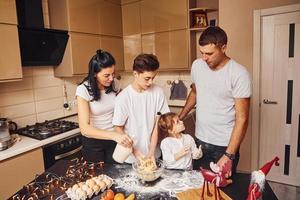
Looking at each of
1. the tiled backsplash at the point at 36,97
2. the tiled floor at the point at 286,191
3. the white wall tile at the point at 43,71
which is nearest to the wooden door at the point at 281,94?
the tiled floor at the point at 286,191

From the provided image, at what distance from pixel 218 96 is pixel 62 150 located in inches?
59.8

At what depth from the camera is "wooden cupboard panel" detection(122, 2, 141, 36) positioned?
10.1ft

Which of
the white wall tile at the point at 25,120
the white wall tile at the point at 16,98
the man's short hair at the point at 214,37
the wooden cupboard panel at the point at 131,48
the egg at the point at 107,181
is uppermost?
the wooden cupboard panel at the point at 131,48

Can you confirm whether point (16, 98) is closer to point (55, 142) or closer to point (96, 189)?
point (55, 142)

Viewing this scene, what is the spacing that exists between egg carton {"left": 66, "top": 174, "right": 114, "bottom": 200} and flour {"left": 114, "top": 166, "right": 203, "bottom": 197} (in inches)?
2.5

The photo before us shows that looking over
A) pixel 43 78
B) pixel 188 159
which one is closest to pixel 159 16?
pixel 43 78

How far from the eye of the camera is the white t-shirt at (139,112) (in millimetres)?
1480

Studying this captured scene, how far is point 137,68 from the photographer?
54.7 inches

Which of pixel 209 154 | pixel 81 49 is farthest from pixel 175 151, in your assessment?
pixel 81 49

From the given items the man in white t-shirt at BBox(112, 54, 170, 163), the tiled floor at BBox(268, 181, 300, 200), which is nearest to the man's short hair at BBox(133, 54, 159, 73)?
the man in white t-shirt at BBox(112, 54, 170, 163)

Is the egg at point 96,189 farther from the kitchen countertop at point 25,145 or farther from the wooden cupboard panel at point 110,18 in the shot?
the wooden cupboard panel at point 110,18

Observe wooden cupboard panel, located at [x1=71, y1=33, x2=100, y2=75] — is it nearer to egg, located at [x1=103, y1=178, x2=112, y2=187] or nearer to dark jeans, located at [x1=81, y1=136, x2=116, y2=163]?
dark jeans, located at [x1=81, y1=136, x2=116, y2=163]

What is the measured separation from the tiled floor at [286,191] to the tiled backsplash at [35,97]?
99.2 inches

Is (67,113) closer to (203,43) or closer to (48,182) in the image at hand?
(48,182)
